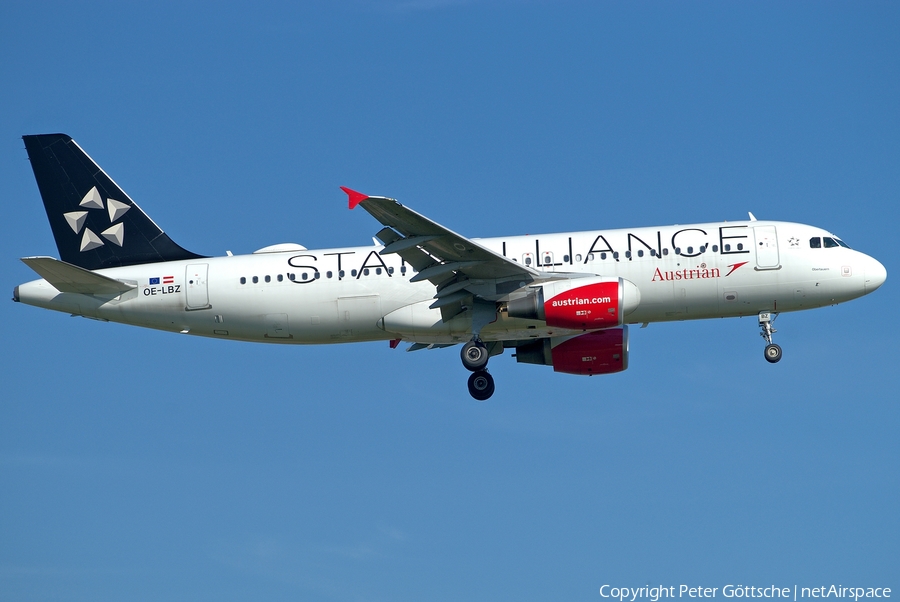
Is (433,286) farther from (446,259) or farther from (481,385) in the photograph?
(481,385)

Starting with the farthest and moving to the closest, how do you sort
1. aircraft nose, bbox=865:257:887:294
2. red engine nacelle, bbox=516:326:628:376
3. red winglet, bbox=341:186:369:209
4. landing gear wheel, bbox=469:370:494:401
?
red engine nacelle, bbox=516:326:628:376, landing gear wheel, bbox=469:370:494:401, aircraft nose, bbox=865:257:887:294, red winglet, bbox=341:186:369:209

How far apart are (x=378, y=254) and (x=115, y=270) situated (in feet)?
32.6

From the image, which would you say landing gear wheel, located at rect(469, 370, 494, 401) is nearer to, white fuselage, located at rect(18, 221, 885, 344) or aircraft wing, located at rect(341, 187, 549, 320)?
white fuselage, located at rect(18, 221, 885, 344)

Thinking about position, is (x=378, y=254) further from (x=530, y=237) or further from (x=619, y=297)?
(x=619, y=297)

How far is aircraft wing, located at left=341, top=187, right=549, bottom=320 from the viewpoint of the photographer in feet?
108

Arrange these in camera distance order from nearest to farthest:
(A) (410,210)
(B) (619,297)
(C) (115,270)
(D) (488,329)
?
(A) (410,210)
(B) (619,297)
(D) (488,329)
(C) (115,270)

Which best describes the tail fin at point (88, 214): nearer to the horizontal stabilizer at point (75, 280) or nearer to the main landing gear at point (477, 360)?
the horizontal stabilizer at point (75, 280)

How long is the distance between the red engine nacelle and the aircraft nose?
8.47 meters

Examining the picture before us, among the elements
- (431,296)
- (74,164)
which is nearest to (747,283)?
(431,296)

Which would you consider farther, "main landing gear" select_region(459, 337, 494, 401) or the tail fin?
the tail fin

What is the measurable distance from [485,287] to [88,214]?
52.2ft

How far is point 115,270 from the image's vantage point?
3900 centimetres

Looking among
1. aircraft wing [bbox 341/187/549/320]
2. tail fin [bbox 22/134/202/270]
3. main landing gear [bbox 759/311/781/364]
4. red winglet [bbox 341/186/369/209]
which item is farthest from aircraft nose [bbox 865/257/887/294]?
tail fin [bbox 22/134/202/270]

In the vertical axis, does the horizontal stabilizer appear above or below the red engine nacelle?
above
